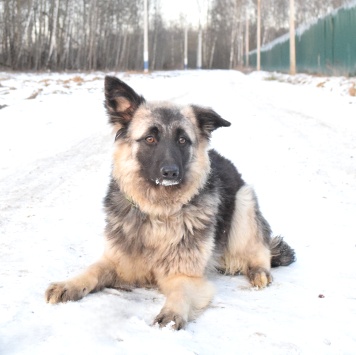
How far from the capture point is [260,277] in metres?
4.09

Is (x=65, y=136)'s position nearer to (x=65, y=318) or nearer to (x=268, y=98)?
(x=65, y=318)

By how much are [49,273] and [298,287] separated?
2.01 m

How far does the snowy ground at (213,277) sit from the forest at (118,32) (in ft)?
109

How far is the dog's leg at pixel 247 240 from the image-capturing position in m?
4.53

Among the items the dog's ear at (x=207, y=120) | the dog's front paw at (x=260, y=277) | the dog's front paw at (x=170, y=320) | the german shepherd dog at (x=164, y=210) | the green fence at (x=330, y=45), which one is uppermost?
→ the green fence at (x=330, y=45)

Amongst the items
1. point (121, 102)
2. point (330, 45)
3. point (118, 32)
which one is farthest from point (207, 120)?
point (118, 32)

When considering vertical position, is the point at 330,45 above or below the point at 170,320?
above

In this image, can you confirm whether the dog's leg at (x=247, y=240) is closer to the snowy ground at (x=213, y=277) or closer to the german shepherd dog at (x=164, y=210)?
the german shepherd dog at (x=164, y=210)

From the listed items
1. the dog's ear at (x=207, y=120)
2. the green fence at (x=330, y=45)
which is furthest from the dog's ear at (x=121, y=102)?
the green fence at (x=330, y=45)

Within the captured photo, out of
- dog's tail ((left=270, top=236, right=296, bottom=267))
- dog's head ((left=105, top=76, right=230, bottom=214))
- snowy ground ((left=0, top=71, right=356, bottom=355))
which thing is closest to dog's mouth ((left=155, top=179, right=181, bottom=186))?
dog's head ((left=105, top=76, right=230, bottom=214))

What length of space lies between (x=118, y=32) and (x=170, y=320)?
6829 cm

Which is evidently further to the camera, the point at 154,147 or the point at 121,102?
the point at 121,102

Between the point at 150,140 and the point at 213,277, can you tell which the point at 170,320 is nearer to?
the point at 213,277

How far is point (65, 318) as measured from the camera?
302cm
